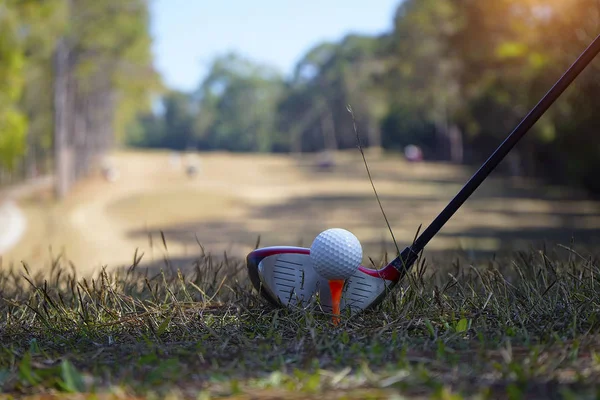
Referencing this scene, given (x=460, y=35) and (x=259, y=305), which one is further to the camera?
(x=460, y=35)

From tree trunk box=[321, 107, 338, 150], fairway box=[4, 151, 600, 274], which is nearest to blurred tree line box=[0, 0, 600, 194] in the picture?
tree trunk box=[321, 107, 338, 150]

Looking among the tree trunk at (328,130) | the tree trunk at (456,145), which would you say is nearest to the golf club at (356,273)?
the tree trunk at (456,145)

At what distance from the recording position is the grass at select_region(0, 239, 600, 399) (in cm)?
188

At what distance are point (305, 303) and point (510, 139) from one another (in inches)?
43.2

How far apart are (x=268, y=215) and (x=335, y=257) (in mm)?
18132

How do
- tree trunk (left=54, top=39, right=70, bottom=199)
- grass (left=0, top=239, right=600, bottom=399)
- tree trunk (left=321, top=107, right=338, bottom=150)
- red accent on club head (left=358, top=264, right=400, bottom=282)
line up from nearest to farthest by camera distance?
grass (left=0, top=239, right=600, bottom=399), red accent on club head (left=358, top=264, right=400, bottom=282), tree trunk (left=54, top=39, right=70, bottom=199), tree trunk (left=321, top=107, right=338, bottom=150)

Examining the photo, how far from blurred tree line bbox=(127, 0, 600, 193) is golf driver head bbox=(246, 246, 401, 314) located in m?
0.83

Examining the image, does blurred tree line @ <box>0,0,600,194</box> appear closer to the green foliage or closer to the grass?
the green foliage

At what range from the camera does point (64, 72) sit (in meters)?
25.8

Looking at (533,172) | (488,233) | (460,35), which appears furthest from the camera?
(533,172)

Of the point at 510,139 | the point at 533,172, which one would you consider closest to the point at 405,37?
the point at 533,172

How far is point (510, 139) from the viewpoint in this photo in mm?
2889

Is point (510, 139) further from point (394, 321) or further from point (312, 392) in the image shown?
point (312, 392)

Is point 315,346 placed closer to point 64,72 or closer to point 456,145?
point 64,72
